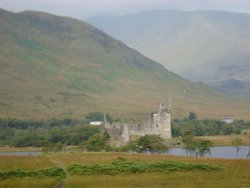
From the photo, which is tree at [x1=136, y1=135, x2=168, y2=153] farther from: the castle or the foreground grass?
the foreground grass

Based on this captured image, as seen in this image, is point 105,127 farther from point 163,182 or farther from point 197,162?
point 163,182

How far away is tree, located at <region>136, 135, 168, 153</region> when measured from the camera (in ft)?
439

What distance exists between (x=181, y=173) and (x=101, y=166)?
9.37 metres

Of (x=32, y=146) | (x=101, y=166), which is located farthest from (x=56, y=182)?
(x=32, y=146)

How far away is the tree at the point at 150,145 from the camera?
133875 mm

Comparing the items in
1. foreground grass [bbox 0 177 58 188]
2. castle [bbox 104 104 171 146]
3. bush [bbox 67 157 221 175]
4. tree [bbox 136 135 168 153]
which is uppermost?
castle [bbox 104 104 171 146]

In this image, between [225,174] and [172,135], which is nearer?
[225,174]

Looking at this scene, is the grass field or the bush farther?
the bush

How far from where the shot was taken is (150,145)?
135000mm

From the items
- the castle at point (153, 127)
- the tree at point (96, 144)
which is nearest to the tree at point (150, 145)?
the tree at point (96, 144)

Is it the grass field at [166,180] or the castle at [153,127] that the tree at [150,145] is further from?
the grass field at [166,180]

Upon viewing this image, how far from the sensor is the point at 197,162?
250 feet

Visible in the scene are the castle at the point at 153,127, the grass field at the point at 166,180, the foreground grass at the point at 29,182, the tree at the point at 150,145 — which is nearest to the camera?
the grass field at the point at 166,180

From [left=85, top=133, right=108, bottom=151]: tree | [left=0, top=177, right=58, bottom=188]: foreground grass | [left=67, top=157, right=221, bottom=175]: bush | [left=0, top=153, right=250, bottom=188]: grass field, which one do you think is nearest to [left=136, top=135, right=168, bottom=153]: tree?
[left=85, top=133, right=108, bottom=151]: tree
